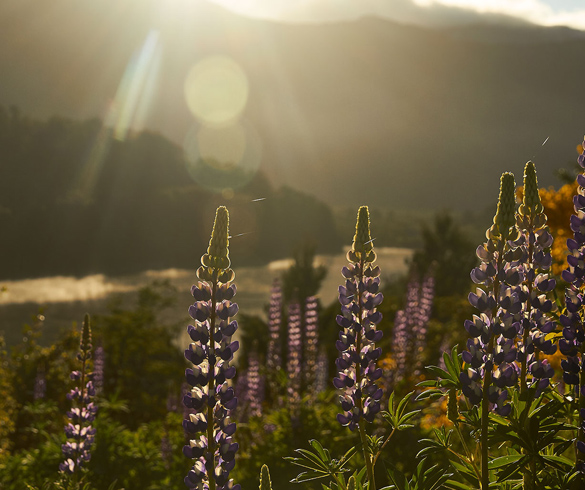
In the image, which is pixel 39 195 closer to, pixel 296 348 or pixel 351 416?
pixel 296 348

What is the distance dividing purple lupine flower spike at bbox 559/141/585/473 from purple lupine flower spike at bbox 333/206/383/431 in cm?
86

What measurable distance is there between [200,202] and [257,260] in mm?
4959

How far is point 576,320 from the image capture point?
237cm

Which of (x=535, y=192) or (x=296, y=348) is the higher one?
(x=535, y=192)

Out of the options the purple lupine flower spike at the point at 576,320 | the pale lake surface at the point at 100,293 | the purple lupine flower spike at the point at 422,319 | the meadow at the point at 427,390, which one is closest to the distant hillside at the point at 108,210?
the pale lake surface at the point at 100,293

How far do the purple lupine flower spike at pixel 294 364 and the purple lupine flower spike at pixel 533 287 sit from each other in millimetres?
4981

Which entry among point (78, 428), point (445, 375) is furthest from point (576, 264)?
point (78, 428)

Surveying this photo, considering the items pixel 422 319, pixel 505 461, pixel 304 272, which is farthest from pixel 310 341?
pixel 304 272

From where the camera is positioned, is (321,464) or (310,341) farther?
(310,341)

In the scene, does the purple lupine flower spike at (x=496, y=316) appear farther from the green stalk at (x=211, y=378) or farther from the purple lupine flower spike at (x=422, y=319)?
the purple lupine flower spike at (x=422, y=319)

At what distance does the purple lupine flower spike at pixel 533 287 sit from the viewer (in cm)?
241

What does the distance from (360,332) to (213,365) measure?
87cm

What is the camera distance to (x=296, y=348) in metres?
7.70

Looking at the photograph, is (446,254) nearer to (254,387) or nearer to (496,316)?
(254,387)
